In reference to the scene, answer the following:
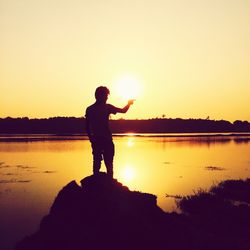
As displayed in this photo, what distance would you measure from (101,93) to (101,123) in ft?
2.96

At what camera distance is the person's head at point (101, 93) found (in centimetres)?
1220

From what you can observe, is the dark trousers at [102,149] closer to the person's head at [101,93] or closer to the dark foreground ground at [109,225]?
the dark foreground ground at [109,225]

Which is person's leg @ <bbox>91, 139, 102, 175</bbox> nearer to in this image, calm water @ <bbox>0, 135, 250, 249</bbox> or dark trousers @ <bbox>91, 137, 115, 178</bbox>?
dark trousers @ <bbox>91, 137, 115, 178</bbox>

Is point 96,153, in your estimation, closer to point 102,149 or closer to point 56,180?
point 102,149

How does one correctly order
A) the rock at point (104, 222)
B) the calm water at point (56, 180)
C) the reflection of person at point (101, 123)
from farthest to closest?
the calm water at point (56, 180) → the reflection of person at point (101, 123) → the rock at point (104, 222)

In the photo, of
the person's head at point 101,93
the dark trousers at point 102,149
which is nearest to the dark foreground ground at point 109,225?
the dark trousers at point 102,149

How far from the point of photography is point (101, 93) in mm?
12234

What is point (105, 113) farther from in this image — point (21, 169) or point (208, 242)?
point (21, 169)

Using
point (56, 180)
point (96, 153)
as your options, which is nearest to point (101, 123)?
point (96, 153)

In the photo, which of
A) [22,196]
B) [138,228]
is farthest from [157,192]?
[138,228]

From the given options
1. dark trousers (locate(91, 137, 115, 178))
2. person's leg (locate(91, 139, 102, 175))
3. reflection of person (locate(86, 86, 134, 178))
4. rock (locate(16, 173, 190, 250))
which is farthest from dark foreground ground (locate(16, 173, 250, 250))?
reflection of person (locate(86, 86, 134, 178))

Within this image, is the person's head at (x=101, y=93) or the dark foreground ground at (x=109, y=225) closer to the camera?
the dark foreground ground at (x=109, y=225)

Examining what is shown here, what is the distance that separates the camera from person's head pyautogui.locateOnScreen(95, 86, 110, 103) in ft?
40.0

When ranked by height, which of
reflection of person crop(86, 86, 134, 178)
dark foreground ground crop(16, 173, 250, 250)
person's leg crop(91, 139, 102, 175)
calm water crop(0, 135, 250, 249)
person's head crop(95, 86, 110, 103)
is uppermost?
person's head crop(95, 86, 110, 103)
